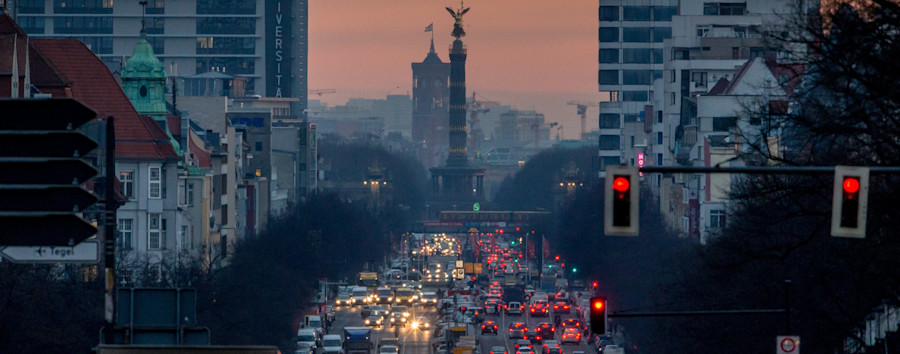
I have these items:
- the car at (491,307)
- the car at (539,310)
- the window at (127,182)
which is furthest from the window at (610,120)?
the window at (127,182)

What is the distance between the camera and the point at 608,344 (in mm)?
89250

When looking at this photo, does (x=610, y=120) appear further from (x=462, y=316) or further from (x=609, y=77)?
(x=462, y=316)

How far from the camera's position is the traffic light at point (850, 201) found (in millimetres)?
24703

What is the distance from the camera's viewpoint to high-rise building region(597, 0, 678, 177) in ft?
608

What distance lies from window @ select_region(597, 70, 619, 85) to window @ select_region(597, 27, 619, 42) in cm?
337

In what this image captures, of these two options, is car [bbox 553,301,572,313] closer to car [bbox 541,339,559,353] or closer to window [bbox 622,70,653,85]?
car [bbox 541,339,559,353]

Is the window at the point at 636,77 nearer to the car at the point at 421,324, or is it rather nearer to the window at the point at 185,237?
the car at the point at 421,324

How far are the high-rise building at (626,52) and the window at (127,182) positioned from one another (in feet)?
302

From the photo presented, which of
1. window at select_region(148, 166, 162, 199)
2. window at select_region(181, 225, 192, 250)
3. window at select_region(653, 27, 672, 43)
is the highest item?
window at select_region(653, 27, 672, 43)

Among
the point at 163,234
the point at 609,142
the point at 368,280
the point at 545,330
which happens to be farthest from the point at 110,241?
the point at 609,142

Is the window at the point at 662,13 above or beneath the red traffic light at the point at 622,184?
above

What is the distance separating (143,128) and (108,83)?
292 centimetres

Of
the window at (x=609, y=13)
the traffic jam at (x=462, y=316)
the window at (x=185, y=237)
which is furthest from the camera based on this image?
the window at (x=609, y=13)

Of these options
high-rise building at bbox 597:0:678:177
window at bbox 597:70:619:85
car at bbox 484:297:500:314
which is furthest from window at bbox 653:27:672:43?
car at bbox 484:297:500:314
